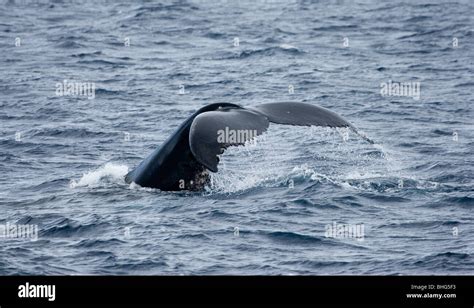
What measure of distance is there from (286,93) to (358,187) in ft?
30.2

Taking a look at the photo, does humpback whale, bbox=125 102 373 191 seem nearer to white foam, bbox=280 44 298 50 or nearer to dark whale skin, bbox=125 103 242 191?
dark whale skin, bbox=125 103 242 191

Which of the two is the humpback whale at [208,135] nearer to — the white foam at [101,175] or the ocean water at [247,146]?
the ocean water at [247,146]

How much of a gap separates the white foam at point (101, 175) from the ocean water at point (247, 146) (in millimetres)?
41

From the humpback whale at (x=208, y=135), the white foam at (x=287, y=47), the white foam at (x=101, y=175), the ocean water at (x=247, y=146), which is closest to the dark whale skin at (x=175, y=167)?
the humpback whale at (x=208, y=135)

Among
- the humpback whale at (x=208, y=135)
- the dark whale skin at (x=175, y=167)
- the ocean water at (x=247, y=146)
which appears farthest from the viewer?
the dark whale skin at (x=175, y=167)

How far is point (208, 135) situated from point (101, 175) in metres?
4.65

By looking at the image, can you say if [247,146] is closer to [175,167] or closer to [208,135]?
[175,167]

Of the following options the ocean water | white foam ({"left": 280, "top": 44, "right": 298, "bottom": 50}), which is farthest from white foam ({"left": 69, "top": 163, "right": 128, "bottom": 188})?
white foam ({"left": 280, "top": 44, "right": 298, "bottom": 50})

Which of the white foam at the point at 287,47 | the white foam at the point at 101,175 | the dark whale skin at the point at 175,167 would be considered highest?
the white foam at the point at 287,47

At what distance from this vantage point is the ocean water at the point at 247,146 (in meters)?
12.2

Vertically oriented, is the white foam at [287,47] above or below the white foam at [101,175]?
above

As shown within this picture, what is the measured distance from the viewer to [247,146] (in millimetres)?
18250

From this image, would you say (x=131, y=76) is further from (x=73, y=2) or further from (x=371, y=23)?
(x=73, y=2)

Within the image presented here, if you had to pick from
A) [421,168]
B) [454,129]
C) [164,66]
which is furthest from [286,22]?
[421,168]
